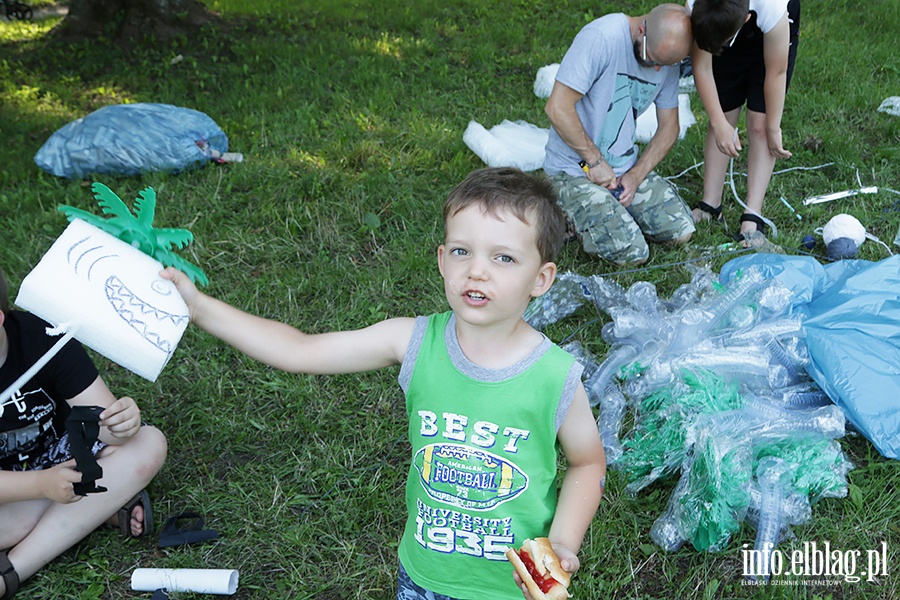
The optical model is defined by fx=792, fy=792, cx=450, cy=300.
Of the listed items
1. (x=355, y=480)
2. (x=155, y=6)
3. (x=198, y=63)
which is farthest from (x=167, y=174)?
(x=155, y=6)

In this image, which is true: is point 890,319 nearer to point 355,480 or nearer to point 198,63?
point 355,480

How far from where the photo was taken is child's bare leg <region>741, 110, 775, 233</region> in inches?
159

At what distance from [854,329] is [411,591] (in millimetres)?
2064

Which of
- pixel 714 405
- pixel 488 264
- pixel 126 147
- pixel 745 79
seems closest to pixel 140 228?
pixel 488 264

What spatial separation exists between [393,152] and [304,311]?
1.46 m

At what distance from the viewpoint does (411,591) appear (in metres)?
1.82

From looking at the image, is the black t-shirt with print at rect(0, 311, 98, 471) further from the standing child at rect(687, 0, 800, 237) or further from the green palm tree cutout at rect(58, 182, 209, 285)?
the standing child at rect(687, 0, 800, 237)

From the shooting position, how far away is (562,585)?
143cm

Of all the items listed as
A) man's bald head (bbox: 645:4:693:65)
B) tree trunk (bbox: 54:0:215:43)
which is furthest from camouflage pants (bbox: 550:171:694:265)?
tree trunk (bbox: 54:0:215:43)

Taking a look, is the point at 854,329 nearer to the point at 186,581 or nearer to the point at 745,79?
the point at 745,79

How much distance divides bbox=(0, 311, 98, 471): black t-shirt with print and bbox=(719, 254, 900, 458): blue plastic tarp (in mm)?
2504

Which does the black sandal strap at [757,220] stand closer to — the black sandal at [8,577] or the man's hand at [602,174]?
the man's hand at [602,174]

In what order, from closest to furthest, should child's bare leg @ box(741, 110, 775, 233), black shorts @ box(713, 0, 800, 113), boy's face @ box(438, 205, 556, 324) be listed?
1. boy's face @ box(438, 205, 556, 324)
2. black shorts @ box(713, 0, 800, 113)
3. child's bare leg @ box(741, 110, 775, 233)

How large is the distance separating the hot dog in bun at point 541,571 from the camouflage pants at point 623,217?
2337 mm
